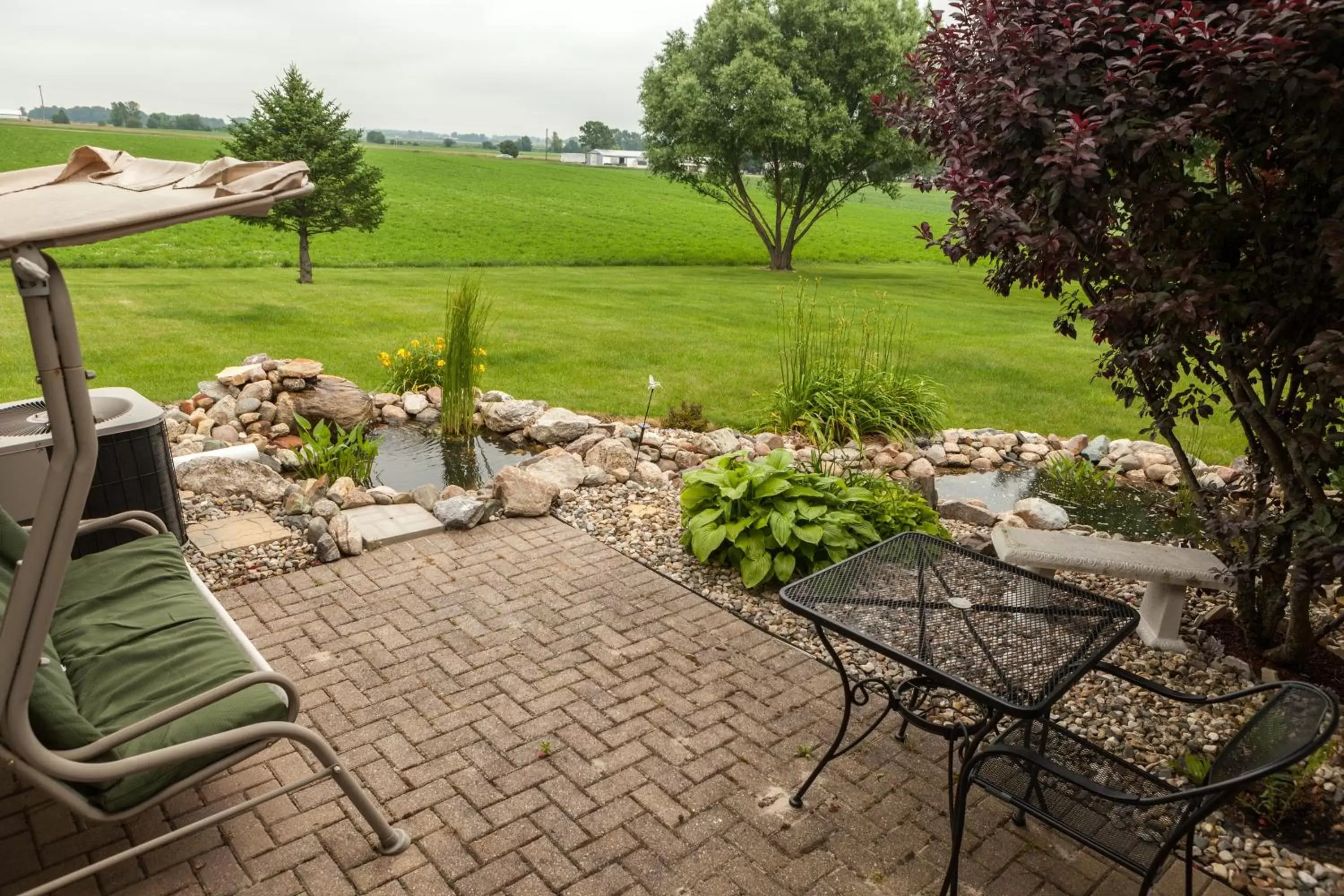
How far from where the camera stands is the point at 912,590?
290cm

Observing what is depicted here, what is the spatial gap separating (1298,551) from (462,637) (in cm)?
335

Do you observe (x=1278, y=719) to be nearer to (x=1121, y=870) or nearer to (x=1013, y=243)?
(x=1121, y=870)

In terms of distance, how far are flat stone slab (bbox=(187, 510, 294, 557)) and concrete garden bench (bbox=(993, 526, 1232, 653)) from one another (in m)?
3.85

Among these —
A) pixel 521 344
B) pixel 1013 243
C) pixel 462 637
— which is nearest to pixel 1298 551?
pixel 1013 243

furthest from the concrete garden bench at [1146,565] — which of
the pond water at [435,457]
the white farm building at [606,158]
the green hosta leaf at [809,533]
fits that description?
the white farm building at [606,158]

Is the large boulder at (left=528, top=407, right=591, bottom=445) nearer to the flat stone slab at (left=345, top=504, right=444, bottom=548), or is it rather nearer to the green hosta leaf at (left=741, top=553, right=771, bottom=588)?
the flat stone slab at (left=345, top=504, right=444, bottom=548)

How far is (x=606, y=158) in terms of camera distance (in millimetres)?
78562

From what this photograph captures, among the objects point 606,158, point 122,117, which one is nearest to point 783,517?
point 122,117

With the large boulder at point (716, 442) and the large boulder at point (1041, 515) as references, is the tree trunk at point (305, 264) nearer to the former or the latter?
the large boulder at point (716, 442)

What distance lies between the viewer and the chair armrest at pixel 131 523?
11.1 ft

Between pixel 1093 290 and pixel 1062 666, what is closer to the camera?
pixel 1062 666

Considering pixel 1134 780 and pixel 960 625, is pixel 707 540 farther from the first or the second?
pixel 1134 780

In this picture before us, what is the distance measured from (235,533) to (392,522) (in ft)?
2.75

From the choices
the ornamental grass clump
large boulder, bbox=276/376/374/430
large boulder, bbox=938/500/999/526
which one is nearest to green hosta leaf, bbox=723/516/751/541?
large boulder, bbox=938/500/999/526
